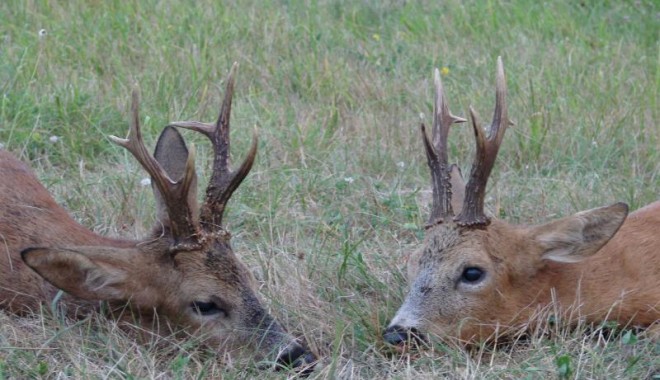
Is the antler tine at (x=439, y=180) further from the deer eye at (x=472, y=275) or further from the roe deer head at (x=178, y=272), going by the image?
the roe deer head at (x=178, y=272)

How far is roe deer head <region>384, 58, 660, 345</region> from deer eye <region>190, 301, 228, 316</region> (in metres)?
0.67

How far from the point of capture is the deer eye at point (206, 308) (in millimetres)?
4977

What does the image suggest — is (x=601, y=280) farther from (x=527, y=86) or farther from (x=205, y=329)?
(x=527, y=86)

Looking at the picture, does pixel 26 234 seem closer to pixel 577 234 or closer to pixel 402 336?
pixel 402 336

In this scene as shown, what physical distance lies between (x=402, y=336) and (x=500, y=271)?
50 centimetres

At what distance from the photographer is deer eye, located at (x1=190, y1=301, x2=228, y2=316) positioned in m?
4.98

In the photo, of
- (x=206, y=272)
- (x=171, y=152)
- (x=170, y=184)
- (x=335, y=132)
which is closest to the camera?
(x=170, y=184)

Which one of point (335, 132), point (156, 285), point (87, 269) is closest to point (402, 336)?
point (156, 285)

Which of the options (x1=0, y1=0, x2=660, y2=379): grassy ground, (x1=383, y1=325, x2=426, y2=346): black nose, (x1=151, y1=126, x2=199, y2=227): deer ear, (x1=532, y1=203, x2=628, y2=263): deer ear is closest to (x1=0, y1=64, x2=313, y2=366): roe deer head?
(x1=0, y1=0, x2=660, y2=379): grassy ground

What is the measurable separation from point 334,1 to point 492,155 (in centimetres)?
489

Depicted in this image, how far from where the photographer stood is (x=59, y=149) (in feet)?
23.0

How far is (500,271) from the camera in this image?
17.0 ft

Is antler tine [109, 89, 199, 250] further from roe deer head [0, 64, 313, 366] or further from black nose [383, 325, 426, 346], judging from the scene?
black nose [383, 325, 426, 346]

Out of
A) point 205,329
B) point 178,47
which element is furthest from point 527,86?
point 205,329
